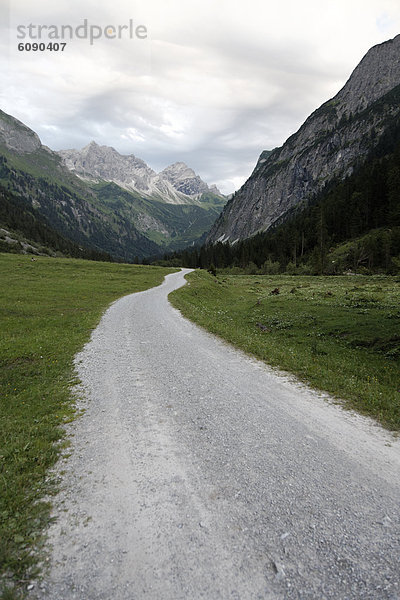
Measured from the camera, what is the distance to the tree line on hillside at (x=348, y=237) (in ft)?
264

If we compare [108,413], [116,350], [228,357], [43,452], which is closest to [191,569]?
[43,452]

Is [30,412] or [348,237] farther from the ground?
[348,237]

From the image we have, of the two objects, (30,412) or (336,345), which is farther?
(336,345)

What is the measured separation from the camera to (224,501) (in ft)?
15.9

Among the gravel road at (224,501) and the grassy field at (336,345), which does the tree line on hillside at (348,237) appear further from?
the gravel road at (224,501)

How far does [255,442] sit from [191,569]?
3342 mm

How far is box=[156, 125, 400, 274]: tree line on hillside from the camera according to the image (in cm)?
8050

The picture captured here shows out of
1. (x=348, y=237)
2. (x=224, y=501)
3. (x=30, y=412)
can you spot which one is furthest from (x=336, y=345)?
(x=348, y=237)

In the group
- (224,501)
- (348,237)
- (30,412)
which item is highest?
(348,237)

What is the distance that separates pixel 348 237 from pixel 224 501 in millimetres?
127270

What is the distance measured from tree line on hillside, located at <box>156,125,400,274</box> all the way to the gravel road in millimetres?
65253

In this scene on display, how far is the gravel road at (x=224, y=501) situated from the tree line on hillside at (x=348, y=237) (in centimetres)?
6525

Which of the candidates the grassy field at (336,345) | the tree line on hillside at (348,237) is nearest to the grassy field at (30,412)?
the grassy field at (336,345)

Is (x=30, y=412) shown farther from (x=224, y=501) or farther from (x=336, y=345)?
(x=336, y=345)
